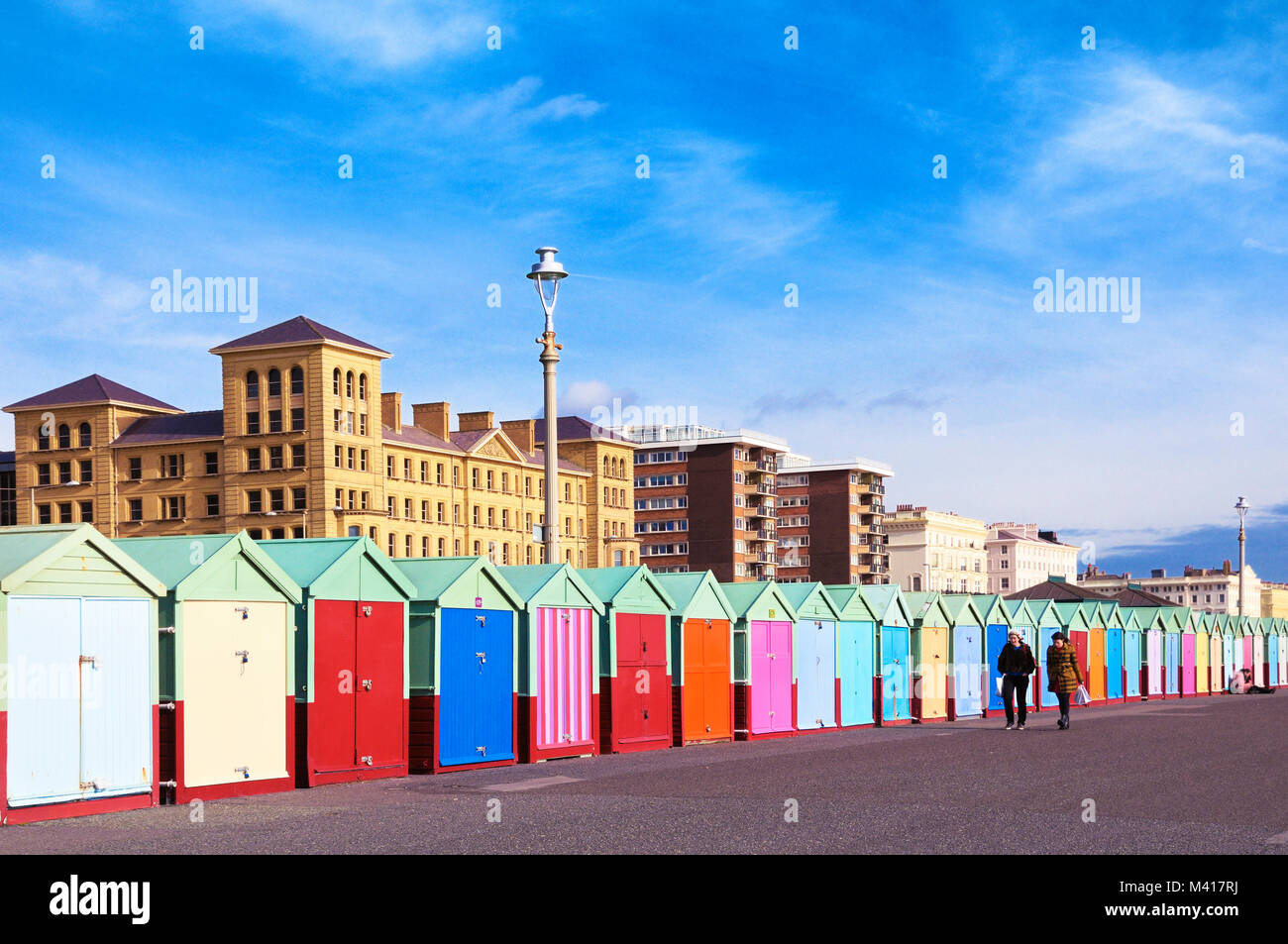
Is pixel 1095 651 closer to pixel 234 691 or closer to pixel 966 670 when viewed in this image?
pixel 966 670

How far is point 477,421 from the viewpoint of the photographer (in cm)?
12431

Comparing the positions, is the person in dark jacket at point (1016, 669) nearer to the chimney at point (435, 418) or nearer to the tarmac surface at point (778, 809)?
the tarmac surface at point (778, 809)

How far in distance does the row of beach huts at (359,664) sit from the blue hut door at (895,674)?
0.08 metres

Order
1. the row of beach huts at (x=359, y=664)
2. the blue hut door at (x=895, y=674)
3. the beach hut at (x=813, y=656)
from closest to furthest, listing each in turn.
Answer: the row of beach huts at (x=359, y=664), the beach hut at (x=813, y=656), the blue hut door at (x=895, y=674)

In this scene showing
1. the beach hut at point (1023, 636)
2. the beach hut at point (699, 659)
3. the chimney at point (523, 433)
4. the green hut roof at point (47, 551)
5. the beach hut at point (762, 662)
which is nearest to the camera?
the green hut roof at point (47, 551)

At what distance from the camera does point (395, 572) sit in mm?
19094

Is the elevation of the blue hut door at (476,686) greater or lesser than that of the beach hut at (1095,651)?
greater

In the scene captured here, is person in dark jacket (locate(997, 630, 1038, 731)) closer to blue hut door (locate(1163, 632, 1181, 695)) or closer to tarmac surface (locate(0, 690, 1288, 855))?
tarmac surface (locate(0, 690, 1288, 855))

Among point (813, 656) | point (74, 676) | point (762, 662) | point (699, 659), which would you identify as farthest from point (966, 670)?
point (74, 676)

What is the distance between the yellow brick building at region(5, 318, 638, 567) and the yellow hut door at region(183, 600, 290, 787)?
3367 inches

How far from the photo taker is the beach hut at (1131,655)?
48.0 metres

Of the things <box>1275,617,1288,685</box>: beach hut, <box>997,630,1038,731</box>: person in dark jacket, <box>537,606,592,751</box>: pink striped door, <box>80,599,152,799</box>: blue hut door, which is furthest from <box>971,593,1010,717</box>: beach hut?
<box>1275,617,1288,685</box>: beach hut

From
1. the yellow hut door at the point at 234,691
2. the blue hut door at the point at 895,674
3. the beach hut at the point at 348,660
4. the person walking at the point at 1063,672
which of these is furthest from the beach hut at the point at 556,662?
the blue hut door at the point at 895,674

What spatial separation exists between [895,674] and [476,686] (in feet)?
45.9
